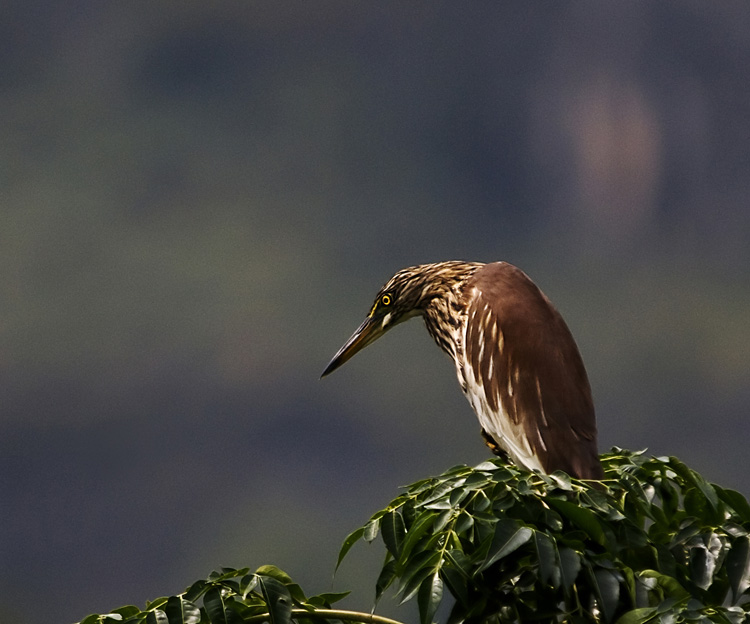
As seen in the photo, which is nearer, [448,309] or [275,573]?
[275,573]

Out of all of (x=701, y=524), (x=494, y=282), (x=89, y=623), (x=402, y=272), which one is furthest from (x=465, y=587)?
(x=402, y=272)

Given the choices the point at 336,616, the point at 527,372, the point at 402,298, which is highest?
the point at 402,298

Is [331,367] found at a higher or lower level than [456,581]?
higher

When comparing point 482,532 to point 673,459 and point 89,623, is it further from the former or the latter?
point 89,623

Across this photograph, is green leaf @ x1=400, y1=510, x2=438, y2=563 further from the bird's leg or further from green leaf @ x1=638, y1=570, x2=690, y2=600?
the bird's leg

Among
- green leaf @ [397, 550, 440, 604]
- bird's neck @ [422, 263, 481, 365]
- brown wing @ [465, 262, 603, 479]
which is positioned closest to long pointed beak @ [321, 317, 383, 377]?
bird's neck @ [422, 263, 481, 365]

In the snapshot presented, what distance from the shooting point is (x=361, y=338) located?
1.72m

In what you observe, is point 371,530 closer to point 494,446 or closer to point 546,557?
point 546,557

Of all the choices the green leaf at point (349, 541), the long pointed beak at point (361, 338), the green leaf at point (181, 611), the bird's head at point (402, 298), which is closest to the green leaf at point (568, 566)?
the green leaf at point (349, 541)

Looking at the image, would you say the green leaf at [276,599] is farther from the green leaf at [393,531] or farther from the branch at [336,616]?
the green leaf at [393,531]

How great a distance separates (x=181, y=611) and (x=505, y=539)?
33 cm

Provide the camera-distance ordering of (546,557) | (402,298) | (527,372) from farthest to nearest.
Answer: (402,298)
(527,372)
(546,557)

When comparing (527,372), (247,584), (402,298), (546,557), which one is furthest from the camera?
(402,298)

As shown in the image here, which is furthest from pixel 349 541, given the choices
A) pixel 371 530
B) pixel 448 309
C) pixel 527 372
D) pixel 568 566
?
pixel 448 309
